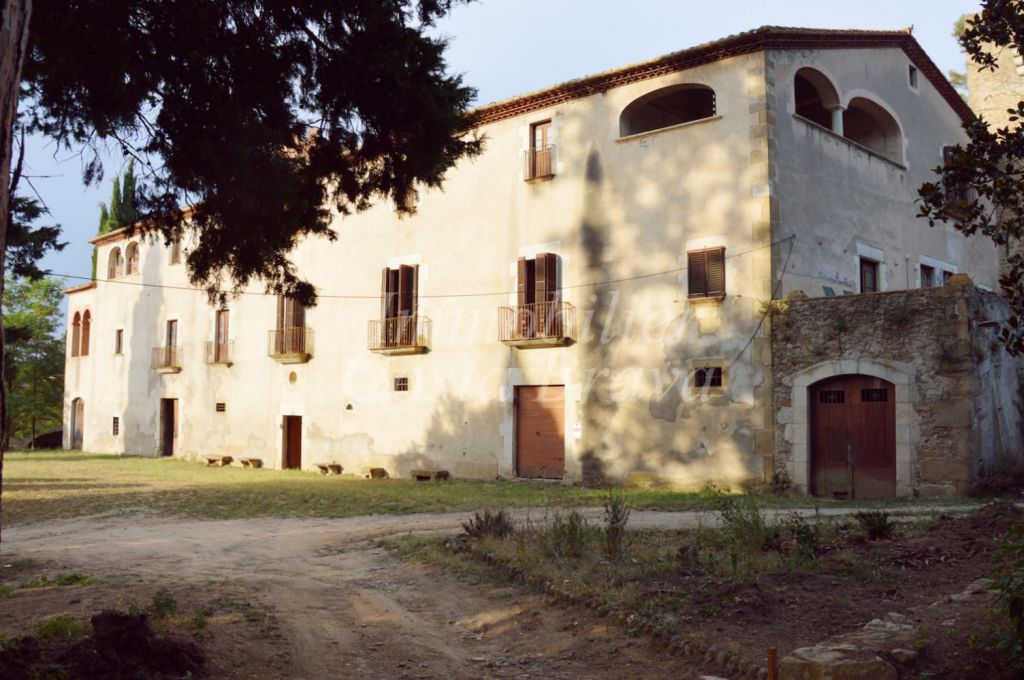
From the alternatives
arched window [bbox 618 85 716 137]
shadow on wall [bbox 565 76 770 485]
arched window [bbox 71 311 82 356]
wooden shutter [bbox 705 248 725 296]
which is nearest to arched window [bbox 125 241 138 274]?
arched window [bbox 71 311 82 356]

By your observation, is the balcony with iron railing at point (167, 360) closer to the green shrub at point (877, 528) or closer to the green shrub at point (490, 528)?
the green shrub at point (490, 528)

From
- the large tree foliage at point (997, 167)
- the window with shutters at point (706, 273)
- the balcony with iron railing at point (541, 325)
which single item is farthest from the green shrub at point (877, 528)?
the balcony with iron railing at point (541, 325)

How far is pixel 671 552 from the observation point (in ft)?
28.0

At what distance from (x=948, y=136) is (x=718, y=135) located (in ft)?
31.2

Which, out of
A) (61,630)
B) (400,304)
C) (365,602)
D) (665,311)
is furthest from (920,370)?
(61,630)

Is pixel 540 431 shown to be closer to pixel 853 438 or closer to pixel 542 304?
pixel 542 304

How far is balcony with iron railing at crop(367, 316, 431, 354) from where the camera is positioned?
73.3 feet

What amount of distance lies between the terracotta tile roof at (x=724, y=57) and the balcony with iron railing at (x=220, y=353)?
12.6 meters

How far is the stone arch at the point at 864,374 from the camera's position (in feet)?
49.5

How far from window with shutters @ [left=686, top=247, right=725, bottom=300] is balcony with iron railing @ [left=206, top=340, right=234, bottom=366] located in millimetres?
16980

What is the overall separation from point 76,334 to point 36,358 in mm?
6101

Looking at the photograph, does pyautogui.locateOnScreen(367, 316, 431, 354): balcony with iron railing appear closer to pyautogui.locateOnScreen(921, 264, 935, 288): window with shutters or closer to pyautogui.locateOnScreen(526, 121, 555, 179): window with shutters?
pyautogui.locateOnScreen(526, 121, 555, 179): window with shutters

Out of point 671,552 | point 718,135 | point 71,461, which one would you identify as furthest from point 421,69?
point 71,461

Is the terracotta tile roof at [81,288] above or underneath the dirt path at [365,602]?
above
